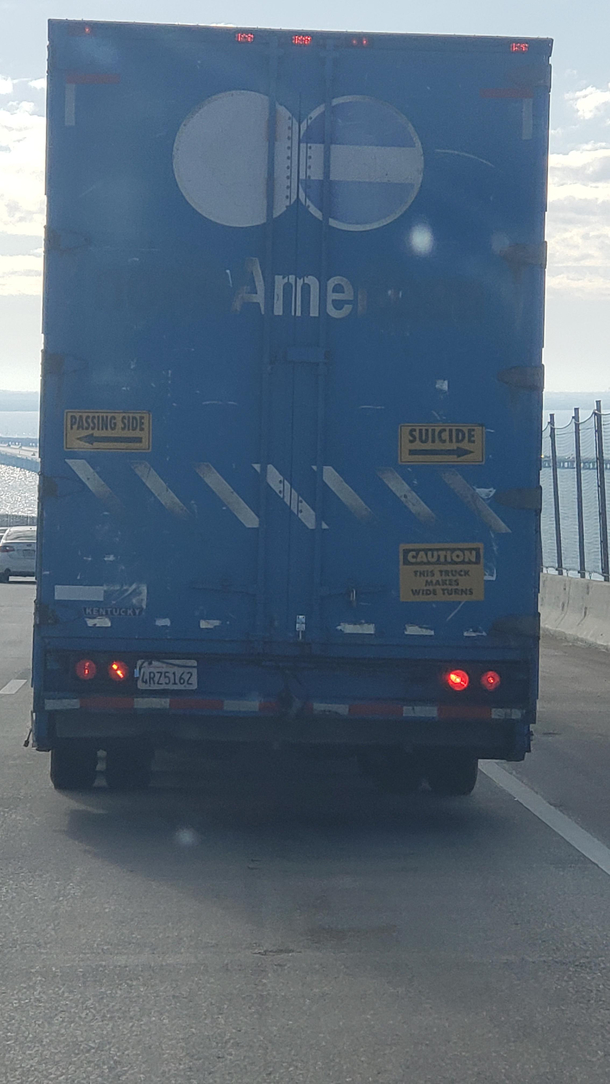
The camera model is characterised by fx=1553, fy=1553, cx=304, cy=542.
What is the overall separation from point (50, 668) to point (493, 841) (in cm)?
249

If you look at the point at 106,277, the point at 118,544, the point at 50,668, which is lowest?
the point at 50,668

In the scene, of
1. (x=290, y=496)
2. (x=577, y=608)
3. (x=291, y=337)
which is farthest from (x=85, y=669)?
(x=577, y=608)

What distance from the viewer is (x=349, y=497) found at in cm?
798

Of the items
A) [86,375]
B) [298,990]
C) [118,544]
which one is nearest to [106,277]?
[86,375]

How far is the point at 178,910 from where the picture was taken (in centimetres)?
661

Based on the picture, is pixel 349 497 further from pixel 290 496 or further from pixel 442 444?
pixel 442 444

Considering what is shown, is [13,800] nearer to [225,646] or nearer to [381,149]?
[225,646]

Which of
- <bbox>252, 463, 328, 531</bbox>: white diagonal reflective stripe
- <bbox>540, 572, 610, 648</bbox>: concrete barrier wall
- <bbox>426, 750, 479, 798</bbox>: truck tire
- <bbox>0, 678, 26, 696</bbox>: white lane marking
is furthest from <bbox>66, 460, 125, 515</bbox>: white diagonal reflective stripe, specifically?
<bbox>540, 572, 610, 648</bbox>: concrete barrier wall

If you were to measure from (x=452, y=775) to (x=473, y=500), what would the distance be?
211 cm

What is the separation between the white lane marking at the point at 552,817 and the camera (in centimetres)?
788

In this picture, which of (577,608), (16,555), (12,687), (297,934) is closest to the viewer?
(297,934)

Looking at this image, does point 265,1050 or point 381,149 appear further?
point 381,149

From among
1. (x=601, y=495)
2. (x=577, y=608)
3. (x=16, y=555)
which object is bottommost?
(x=577, y=608)

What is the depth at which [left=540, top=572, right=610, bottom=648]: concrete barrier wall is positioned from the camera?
22.4m
